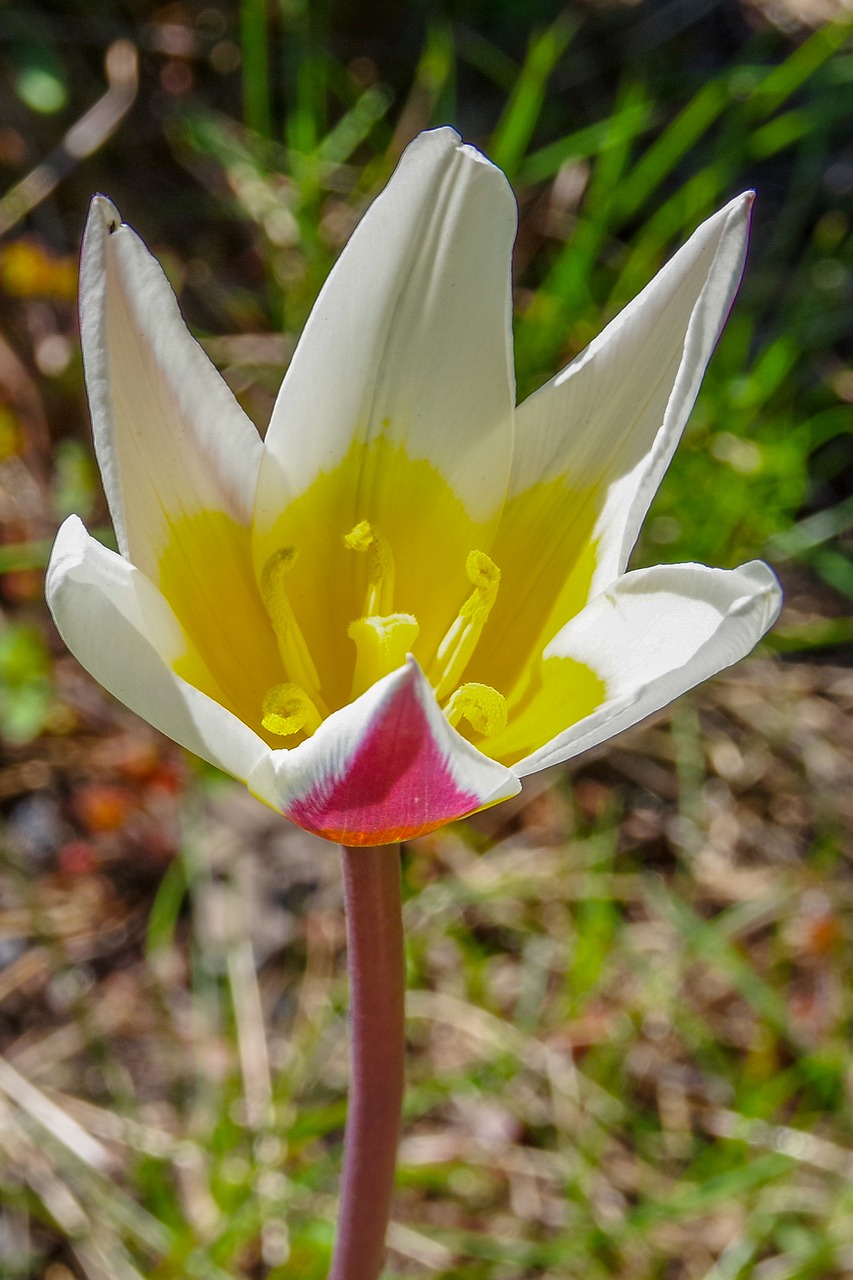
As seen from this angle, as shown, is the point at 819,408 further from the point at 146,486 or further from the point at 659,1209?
the point at 146,486

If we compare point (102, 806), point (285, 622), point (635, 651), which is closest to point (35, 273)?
point (102, 806)

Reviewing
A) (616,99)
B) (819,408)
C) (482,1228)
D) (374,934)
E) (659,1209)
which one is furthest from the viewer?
(616,99)

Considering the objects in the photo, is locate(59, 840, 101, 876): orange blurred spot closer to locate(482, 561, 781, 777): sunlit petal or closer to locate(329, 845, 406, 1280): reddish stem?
locate(329, 845, 406, 1280): reddish stem

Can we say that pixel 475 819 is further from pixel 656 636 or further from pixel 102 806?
pixel 656 636

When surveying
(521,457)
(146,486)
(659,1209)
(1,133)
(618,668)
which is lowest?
(659,1209)

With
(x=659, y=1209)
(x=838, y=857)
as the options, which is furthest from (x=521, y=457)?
(x=838, y=857)

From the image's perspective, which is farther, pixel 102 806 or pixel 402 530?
pixel 102 806

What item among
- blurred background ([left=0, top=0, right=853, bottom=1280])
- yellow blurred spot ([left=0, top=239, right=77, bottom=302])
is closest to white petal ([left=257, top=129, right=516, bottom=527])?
blurred background ([left=0, top=0, right=853, bottom=1280])
